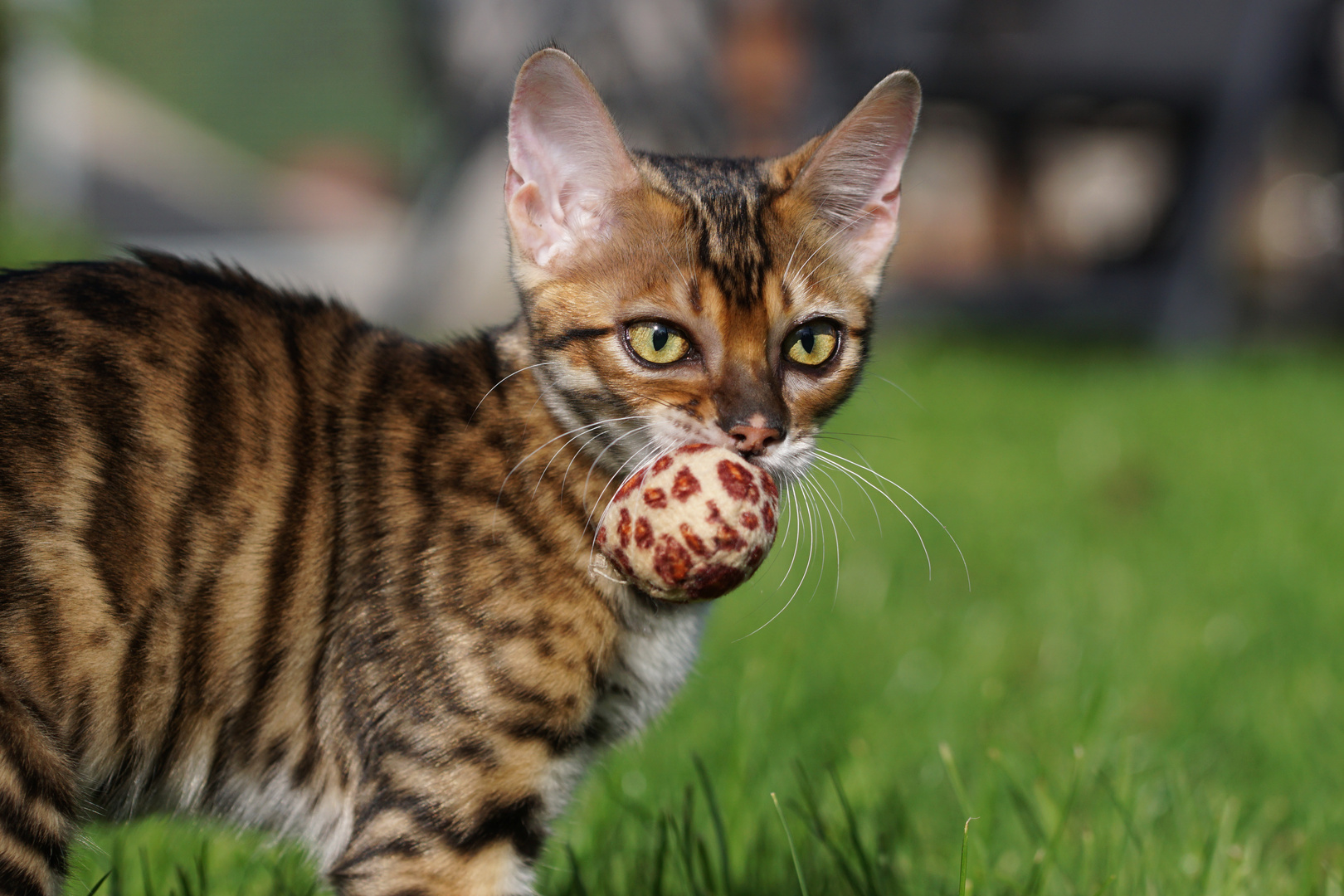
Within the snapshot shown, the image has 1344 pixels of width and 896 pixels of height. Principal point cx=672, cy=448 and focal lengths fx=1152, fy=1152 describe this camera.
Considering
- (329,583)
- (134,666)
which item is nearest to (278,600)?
(329,583)

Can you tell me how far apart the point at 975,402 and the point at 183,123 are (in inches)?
712

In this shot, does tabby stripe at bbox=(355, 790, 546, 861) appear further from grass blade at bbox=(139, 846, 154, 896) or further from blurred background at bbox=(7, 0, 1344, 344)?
blurred background at bbox=(7, 0, 1344, 344)

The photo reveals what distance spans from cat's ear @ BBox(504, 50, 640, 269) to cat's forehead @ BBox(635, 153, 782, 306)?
10 centimetres

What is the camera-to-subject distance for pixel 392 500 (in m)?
1.93

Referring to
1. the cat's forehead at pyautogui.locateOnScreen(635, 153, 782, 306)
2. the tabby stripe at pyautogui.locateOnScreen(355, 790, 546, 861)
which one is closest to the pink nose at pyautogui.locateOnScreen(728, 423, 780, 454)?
the cat's forehead at pyautogui.locateOnScreen(635, 153, 782, 306)

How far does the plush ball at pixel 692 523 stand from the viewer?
1.70m

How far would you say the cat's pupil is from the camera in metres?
2.04

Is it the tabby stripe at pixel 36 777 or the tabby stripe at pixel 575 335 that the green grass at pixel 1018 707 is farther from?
the tabby stripe at pixel 575 335

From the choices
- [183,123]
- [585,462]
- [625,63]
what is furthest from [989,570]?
[183,123]

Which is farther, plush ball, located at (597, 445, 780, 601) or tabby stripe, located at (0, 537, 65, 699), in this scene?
plush ball, located at (597, 445, 780, 601)

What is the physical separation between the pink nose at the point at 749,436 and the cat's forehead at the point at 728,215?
0.26 meters

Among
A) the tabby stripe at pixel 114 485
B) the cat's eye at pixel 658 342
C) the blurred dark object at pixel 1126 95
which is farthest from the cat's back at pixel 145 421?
the blurred dark object at pixel 1126 95

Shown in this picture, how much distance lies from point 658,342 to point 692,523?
1.26 ft

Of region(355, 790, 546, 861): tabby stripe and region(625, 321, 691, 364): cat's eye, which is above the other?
region(625, 321, 691, 364): cat's eye
